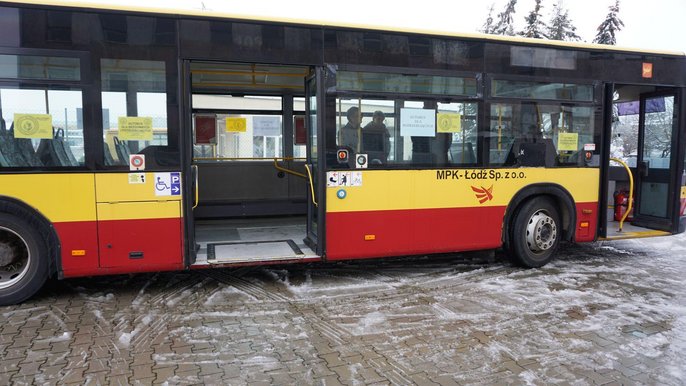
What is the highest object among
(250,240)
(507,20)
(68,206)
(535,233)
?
(507,20)

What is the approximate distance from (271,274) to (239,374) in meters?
2.69

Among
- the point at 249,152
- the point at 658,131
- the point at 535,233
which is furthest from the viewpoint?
the point at 249,152

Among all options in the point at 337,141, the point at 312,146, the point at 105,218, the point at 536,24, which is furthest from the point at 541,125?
the point at 536,24

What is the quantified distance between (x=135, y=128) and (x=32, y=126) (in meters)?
0.93

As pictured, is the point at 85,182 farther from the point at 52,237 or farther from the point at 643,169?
the point at 643,169

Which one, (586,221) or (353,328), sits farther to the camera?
(586,221)

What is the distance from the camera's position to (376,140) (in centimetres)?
577

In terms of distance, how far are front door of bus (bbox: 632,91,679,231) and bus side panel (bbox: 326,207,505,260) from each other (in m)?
2.90

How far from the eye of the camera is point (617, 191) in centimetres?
816

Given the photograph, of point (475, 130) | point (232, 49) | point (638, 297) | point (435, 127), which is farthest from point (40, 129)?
point (638, 297)

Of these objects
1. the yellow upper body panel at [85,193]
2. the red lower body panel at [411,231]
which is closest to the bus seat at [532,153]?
the red lower body panel at [411,231]

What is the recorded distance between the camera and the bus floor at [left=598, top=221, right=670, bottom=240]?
7121 mm

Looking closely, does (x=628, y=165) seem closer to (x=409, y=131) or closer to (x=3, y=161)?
(x=409, y=131)

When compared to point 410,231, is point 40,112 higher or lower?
higher
